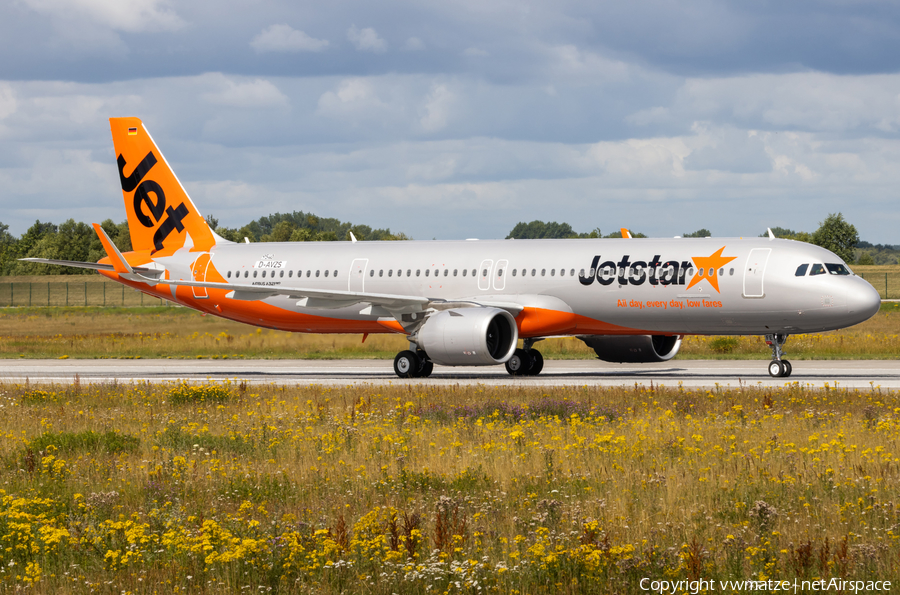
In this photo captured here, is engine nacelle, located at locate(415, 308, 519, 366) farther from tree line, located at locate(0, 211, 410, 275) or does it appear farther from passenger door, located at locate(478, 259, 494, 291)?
tree line, located at locate(0, 211, 410, 275)

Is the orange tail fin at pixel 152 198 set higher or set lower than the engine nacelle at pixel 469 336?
higher

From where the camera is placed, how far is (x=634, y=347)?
107ft

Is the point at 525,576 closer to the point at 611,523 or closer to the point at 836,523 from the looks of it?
the point at 611,523

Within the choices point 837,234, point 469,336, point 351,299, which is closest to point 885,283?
point 837,234

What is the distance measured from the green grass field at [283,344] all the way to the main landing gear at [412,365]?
10.8m

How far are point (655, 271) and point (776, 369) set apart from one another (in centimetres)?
433

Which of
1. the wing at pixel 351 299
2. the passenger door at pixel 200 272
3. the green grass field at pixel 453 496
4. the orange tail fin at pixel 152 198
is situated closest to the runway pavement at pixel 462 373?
the wing at pixel 351 299

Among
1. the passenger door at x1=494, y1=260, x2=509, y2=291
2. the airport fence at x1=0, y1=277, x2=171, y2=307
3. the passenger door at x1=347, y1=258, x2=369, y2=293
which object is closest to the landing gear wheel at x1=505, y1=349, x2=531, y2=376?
the passenger door at x1=494, y1=260, x2=509, y2=291

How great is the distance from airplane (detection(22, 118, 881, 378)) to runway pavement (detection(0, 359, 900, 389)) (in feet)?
3.73

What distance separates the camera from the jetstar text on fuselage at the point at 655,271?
93.2 feet

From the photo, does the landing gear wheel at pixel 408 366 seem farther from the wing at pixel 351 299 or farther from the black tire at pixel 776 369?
the black tire at pixel 776 369

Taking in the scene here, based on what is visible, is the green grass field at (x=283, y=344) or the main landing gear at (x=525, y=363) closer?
the main landing gear at (x=525, y=363)

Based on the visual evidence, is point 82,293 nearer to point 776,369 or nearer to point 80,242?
point 80,242

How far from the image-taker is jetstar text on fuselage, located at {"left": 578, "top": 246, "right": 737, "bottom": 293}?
28.4 metres
